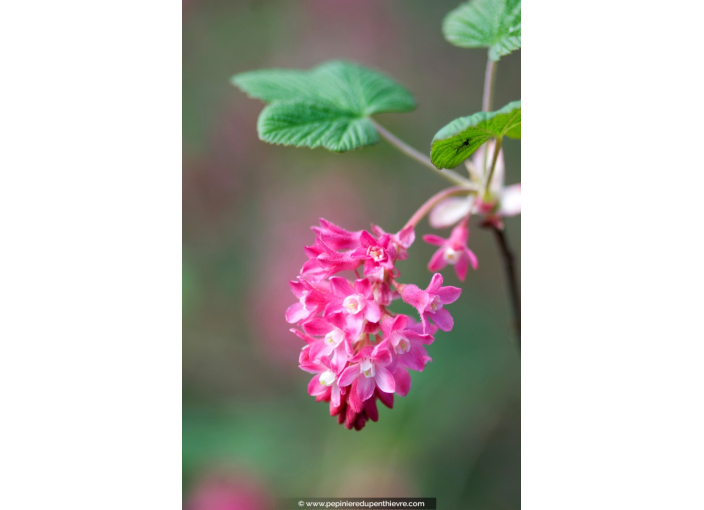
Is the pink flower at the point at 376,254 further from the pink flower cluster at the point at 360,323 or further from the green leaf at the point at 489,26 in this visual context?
the green leaf at the point at 489,26

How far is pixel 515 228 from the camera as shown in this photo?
2721 mm

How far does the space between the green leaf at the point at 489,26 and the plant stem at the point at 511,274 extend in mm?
420

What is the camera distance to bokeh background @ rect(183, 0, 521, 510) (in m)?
2.40

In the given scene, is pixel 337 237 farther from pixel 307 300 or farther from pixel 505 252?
pixel 505 252

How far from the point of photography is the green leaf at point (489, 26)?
4.05 ft

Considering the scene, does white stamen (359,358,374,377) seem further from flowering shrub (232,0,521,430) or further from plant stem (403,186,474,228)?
plant stem (403,186,474,228)

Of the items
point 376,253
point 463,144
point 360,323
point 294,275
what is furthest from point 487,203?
point 294,275

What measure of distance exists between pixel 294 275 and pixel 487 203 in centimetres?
147

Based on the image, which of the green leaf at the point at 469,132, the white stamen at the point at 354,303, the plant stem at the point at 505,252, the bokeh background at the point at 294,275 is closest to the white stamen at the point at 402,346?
the white stamen at the point at 354,303

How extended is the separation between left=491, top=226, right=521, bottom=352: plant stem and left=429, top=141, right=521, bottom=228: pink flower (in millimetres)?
44

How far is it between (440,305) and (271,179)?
6.70 feet

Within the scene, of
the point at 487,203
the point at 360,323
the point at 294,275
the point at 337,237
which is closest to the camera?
the point at 360,323

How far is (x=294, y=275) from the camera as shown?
2.62 meters
